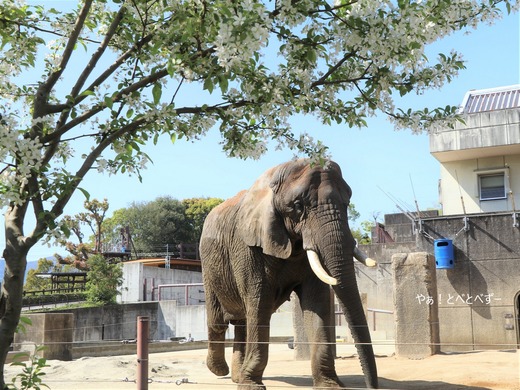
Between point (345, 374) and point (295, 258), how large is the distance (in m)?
2.81

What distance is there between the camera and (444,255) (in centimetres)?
1686

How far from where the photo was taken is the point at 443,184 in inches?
983

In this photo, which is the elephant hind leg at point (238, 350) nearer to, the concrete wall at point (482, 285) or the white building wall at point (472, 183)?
the concrete wall at point (482, 285)

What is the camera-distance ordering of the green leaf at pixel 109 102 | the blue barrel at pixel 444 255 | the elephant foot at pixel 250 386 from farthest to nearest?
the blue barrel at pixel 444 255, the elephant foot at pixel 250 386, the green leaf at pixel 109 102

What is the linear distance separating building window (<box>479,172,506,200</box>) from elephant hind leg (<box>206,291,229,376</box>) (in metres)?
15.9

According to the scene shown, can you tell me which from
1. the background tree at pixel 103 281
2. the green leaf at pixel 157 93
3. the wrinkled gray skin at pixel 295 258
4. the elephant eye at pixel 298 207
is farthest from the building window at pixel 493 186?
the green leaf at pixel 157 93

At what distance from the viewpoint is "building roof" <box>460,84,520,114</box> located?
23.8 m

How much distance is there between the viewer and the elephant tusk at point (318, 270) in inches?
307

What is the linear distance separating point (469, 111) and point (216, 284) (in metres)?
16.0

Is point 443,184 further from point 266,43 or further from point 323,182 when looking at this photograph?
point 266,43

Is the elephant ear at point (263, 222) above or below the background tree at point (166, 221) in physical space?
below

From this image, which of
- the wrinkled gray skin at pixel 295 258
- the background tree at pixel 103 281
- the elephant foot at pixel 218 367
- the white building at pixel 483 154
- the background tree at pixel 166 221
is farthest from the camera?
the background tree at pixel 166 221

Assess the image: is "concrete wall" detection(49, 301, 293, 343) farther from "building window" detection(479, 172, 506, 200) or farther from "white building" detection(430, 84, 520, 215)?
"building window" detection(479, 172, 506, 200)

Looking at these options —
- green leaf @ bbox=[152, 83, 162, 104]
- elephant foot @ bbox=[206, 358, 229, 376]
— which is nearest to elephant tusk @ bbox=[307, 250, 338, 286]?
elephant foot @ bbox=[206, 358, 229, 376]
